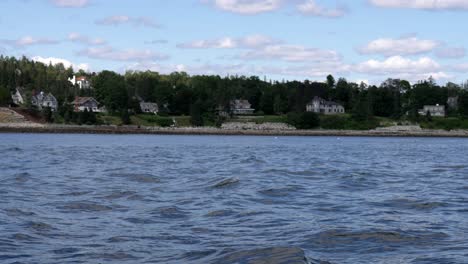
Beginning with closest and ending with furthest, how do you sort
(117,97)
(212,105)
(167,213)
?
(167,213) → (117,97) → (212,105)

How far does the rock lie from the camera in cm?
1073

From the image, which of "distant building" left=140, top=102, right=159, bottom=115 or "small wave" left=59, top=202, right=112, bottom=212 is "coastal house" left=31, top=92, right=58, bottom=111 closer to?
"distant building" left=140, top=102, right=159, bottom=115

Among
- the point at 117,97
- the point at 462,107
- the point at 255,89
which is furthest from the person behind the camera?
the point at 255,89

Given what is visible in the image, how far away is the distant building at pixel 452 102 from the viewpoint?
524ft

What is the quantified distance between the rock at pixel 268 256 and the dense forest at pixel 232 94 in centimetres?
11298

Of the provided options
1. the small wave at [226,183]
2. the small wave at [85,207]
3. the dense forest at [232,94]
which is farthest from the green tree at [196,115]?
the small wave at [85,207]

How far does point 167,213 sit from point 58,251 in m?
4.59

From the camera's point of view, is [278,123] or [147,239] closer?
[147,239]

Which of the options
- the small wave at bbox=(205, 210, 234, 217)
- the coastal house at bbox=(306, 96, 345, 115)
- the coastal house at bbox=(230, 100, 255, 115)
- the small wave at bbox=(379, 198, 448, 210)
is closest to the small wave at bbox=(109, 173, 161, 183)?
the small wave at bbox=(205, 210, 234, 217)

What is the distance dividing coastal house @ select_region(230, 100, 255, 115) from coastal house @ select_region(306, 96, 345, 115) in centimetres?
1295

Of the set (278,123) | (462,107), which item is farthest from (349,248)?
(462,107)

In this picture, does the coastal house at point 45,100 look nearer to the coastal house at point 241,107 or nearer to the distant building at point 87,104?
the distant building at point 87,104

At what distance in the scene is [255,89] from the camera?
6403 inches

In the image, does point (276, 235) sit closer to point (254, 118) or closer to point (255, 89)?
point (254, 118)
